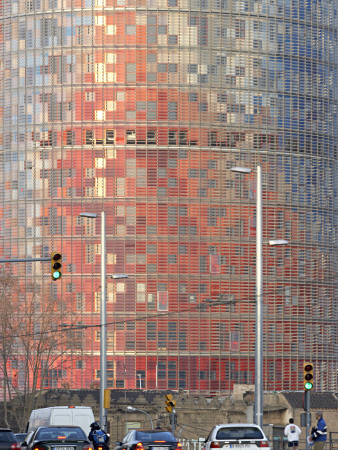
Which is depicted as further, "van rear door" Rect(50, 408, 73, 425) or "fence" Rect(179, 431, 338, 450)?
"fence" Rect(179, 431, 338, 450)

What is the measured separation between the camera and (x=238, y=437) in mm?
36156

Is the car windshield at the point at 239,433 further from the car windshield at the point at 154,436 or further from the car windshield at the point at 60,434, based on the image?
the car windshield at the point at 60,434

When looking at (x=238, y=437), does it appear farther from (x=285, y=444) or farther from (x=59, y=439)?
(x=285, y=444)

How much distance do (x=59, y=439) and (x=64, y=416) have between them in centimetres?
1603

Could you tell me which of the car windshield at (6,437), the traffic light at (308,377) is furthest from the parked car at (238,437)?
the car windshield at (6,437)

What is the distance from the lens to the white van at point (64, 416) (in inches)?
1933

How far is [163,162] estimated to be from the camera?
12175 centimetres

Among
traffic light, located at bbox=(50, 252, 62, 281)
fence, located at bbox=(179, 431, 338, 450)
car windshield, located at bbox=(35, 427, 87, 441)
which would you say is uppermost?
Answer: traffic light, located at bbox=(50, 252, 62, 281)

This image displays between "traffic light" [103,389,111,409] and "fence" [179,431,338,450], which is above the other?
"traffic light" [103,389,111,409]

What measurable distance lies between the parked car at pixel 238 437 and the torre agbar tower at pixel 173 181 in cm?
8089

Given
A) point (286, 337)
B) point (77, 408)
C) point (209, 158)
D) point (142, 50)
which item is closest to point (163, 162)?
point (209, 158)

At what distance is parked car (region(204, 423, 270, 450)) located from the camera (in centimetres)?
3582

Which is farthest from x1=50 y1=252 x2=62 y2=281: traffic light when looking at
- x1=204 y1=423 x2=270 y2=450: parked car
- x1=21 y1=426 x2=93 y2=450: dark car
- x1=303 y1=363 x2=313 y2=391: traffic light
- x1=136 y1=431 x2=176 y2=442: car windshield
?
x1=303 y1=363 x2=313 y2=391: traffic light

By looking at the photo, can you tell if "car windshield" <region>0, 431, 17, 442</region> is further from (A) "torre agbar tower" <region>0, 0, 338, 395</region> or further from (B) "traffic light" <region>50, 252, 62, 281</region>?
(A) "torre agbar tower" <region>0, 0, 338, 395</region>
